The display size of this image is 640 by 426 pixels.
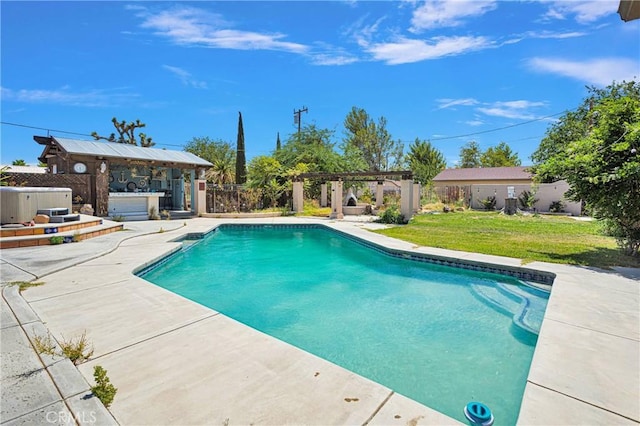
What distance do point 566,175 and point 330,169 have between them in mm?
17060

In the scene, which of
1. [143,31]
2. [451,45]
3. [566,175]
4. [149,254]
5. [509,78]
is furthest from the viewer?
[509,78]

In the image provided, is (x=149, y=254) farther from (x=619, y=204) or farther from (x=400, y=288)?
(x=619, y=204)

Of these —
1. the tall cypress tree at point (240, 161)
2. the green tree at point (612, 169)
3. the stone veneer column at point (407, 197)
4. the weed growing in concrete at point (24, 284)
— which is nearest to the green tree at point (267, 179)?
the tall cypress tree at point (240, 161)

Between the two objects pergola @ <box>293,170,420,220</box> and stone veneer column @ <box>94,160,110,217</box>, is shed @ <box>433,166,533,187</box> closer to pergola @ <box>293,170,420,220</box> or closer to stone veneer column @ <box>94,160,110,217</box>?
pergola @ <box>293,170,420,220</box>

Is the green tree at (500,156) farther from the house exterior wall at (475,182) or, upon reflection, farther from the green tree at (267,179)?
the green tree at (267,179)

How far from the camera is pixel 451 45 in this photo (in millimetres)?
15789

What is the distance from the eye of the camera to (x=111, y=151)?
1499cm

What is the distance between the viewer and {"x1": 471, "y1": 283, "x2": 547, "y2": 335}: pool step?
448 centimetres

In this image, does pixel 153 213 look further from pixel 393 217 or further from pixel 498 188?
pixel 498 188

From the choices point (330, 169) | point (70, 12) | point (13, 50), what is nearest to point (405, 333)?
point (70, 12)

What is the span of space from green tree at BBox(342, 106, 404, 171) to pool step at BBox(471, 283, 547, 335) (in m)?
30.2

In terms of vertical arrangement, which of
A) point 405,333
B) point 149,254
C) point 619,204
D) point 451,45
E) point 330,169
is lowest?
point 405,333

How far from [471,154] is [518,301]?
46809 mm

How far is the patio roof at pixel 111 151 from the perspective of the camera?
544 inches
